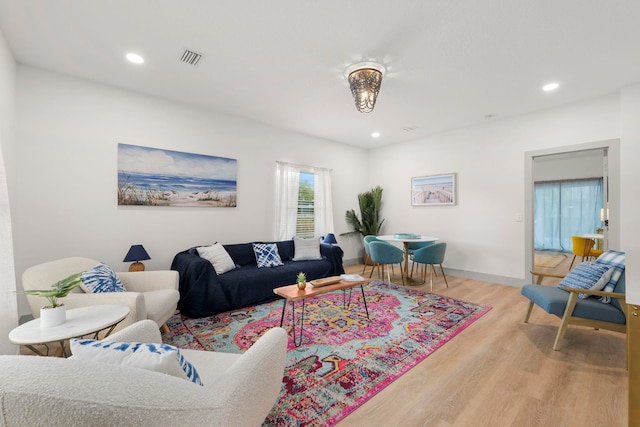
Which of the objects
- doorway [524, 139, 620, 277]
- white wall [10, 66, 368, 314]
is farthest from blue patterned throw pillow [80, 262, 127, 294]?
doorway [524, 139, 620, 277]

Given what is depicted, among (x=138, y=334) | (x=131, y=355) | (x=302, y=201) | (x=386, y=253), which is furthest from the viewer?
(x=302, y=201)

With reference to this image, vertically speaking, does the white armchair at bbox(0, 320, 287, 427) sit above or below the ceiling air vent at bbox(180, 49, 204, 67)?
below

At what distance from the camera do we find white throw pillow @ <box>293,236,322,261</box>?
450cm

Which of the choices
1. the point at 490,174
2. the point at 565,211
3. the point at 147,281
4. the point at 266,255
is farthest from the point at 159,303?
the point at 565,211

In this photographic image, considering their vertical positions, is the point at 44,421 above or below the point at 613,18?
below

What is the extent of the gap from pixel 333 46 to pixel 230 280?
2827 millimetres

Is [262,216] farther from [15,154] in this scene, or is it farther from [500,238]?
[500,238]

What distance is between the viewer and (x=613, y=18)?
2152mm

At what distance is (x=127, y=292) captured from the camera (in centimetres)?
217

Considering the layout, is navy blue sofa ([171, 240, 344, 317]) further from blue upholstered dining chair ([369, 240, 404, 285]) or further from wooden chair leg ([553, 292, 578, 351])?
wooden chair leg ([553, 292, 578, 351])

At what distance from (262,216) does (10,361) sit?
4029 mm

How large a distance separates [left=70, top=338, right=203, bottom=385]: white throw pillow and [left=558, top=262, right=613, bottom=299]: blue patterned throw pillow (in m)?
3.16

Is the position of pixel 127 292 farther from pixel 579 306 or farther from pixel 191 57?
pixel 579 306

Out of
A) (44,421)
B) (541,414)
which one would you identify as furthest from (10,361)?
(541,414)
